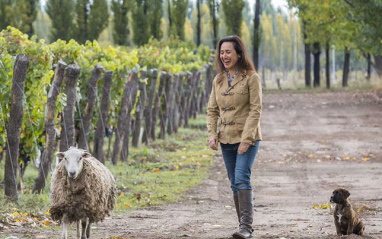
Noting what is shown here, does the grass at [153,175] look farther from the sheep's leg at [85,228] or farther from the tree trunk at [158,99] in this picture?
the sheep's leg at [85,228]

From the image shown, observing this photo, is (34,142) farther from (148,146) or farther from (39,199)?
(148,146)

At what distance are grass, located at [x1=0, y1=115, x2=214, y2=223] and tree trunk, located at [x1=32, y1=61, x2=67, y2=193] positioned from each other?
8.3 inches

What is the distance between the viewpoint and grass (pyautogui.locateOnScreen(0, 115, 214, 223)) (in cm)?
1156

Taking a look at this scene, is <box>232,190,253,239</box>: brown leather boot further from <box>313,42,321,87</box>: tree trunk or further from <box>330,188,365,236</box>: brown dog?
<box>313,42,321,87</box>: tree trunk

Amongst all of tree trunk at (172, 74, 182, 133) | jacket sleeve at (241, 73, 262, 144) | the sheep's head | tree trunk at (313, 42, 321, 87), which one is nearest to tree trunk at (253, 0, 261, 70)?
tree trunk at (313, 42, 321, 87)

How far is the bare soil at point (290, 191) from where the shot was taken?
9289 mm

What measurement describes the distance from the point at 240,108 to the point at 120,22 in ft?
168

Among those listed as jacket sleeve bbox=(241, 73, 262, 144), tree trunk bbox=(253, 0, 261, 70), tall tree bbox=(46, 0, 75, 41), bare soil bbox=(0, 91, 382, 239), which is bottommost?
bare soil bbox=(0, 91, 382, 239)

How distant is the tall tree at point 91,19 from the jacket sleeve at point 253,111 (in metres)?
48.4

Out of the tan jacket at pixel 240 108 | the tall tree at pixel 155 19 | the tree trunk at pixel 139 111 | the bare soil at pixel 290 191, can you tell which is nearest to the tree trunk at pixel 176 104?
the bare soil at pixel 290 191

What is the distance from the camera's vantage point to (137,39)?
195 ft

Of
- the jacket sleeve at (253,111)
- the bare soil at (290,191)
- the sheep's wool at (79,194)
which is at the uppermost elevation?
the jacket sleeve at (253,111)

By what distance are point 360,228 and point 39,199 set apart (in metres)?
5.42

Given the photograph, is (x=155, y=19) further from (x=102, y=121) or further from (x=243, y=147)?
(x=243, y=147)
